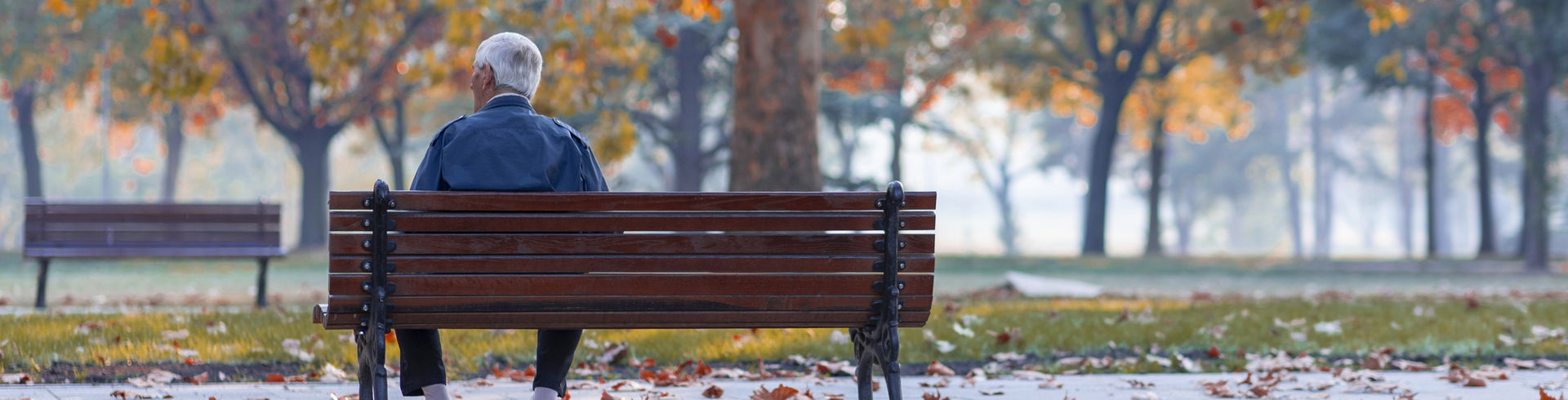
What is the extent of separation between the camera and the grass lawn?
6098 mm

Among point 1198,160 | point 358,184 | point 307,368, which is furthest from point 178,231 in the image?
point 358,184

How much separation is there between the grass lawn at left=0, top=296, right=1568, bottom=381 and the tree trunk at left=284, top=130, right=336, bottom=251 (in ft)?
59.9

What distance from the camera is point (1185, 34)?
26.5 meters

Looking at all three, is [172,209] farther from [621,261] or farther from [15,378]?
[621,261]

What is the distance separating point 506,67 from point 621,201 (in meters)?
0.57

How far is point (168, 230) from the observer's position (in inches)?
372

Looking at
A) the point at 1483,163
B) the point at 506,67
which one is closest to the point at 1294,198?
the point at 1483,163

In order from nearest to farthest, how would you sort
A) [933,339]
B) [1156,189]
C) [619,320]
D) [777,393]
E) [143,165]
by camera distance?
[619,320] → [777,393] → [933,339] → [1156,189] → [143,165]

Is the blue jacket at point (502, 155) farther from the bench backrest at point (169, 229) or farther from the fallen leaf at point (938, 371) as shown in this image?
the bench backrest at point (169, 229)

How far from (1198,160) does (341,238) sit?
179 feet

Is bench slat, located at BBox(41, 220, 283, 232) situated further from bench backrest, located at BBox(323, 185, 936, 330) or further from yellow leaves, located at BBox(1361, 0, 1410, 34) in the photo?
yellow leaves, located at BBox(1361, 0, 1410, 34)

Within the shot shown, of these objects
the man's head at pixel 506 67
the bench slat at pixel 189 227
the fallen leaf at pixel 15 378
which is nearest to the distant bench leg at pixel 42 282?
the bench slat at pixel 189 227

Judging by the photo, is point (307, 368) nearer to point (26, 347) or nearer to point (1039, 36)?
point (26, 347)

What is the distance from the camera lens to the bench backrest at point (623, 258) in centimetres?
381
